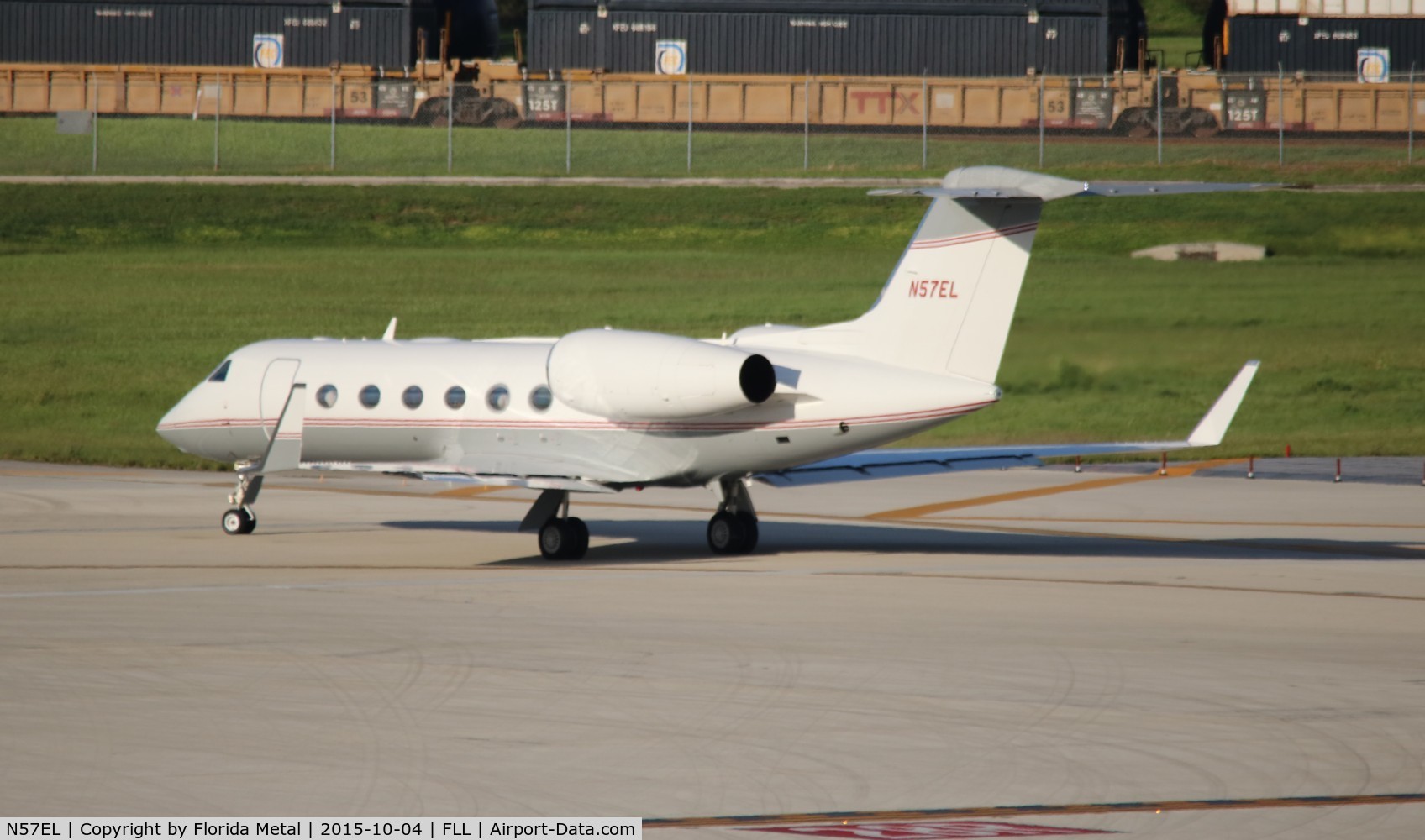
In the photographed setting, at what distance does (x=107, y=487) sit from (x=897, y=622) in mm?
19515

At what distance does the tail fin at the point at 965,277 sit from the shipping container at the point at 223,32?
57.2 metres

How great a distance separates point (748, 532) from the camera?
24547 mm

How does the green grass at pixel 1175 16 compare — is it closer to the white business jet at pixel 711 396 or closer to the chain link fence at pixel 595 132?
the chain link fence at pixel 595 132

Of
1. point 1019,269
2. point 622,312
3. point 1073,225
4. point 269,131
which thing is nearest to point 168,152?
point 269,131

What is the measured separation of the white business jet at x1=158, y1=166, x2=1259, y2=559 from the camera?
22.3 m

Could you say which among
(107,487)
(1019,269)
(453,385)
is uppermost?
(1019,269)

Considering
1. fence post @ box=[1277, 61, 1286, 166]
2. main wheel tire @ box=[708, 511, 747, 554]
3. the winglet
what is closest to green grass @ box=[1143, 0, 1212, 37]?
fence post @ box=[1277, 61, 1286, 166]

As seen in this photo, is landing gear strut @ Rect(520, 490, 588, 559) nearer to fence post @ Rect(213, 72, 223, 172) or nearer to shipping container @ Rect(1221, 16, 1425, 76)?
fence post @ Rect(213, 72, 223, 172)

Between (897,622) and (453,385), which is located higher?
(453,385)

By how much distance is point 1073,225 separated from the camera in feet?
186

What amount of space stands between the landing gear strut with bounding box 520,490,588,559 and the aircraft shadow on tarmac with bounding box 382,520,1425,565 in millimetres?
237

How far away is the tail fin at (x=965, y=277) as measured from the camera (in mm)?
22109

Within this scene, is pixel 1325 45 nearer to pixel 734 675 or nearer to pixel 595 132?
pixel 595 132

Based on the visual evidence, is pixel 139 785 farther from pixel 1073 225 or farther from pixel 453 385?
pixel 1073 225
